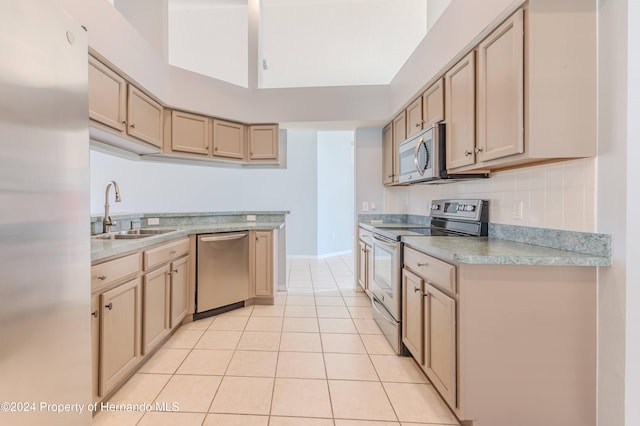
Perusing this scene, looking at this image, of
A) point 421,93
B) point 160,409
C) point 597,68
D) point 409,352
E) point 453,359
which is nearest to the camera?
point 597,68

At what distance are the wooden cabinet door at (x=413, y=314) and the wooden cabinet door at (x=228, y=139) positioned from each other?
231 centimetres

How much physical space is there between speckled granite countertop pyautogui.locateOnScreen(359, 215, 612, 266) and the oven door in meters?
0.40

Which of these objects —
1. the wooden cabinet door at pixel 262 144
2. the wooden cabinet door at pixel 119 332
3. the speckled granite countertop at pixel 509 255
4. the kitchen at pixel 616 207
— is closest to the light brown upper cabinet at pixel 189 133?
the wooden cabinet door at pixel 262 144

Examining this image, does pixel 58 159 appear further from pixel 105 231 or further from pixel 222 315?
pixel 222 315

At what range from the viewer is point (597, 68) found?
1.39 m

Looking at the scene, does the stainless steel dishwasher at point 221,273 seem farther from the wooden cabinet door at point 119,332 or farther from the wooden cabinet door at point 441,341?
the wooden cabinet door at point 441,341

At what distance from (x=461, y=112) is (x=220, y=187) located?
11.3 ft

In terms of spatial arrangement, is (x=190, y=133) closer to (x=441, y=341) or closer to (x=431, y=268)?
(x=431, y=268)

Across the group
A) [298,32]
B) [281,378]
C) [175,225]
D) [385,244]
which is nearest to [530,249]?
[385,244]

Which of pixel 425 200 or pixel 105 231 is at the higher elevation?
pixel 425 200

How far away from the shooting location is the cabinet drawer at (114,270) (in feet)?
5.04

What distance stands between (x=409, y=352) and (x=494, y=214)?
119cm

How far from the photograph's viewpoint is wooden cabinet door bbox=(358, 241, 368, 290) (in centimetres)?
354

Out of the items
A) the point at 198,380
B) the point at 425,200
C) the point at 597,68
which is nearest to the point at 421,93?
the point at 425,200
